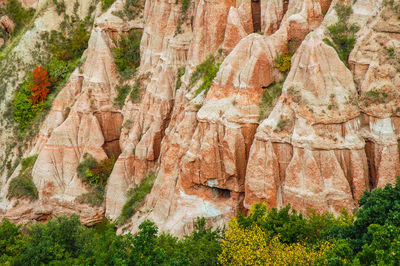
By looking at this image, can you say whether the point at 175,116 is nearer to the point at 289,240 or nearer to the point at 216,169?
the point at 216,169

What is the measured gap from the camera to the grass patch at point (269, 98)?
91.7 ft

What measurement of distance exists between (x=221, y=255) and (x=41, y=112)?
2944 cm

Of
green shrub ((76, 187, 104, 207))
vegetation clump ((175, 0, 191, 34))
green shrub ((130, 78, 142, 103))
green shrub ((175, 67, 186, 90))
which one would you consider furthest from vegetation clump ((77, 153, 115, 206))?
vegetation clump ((175, 0, 191, 34))

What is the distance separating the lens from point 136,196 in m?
36.9

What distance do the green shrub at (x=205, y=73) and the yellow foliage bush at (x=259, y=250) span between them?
11729 mm

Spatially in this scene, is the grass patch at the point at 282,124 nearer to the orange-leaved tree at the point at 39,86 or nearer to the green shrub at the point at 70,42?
the orange-leaved tree at the point at 39,86

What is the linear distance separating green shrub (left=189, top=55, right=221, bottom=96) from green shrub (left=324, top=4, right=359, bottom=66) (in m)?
7.43

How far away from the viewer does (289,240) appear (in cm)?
2262

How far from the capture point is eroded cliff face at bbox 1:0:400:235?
25188mm

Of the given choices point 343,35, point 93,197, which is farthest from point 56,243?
point 343,35

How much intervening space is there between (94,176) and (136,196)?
5.37 meters

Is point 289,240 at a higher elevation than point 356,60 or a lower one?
lower

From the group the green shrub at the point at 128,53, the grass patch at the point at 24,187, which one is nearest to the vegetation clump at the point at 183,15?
the green shrub at the point at 128,53

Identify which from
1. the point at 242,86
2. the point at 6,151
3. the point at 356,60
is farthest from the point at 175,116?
the point at 6,151
